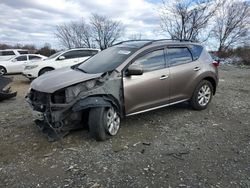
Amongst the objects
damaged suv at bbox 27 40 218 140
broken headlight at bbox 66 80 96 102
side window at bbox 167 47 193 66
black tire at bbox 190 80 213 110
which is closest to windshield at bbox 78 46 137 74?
damaged suv at bbox 27 40 218 140

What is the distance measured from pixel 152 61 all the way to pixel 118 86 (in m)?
1.02

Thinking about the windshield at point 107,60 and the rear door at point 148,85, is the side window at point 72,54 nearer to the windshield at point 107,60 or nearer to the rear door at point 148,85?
the windshield at point 107,60

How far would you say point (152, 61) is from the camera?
213 inches

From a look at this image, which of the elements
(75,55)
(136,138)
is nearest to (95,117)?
(136,138)

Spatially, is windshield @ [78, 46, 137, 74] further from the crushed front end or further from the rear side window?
the rear side window

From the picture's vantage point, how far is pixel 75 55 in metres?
12.9

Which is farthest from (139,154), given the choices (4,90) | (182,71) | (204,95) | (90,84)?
(4,90)

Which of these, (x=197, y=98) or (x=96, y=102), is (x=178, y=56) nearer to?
(x=197, y=98)

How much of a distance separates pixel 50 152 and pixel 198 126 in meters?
2.82

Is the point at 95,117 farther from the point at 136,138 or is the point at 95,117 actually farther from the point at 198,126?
the point at 198,126

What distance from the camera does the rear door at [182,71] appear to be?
224 inches

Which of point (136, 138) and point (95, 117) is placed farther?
point (136, 138)

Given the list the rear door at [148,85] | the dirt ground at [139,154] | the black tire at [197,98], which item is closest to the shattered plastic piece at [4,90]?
the dirt ground at [139,154]

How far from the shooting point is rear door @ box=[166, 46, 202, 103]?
5.70m
